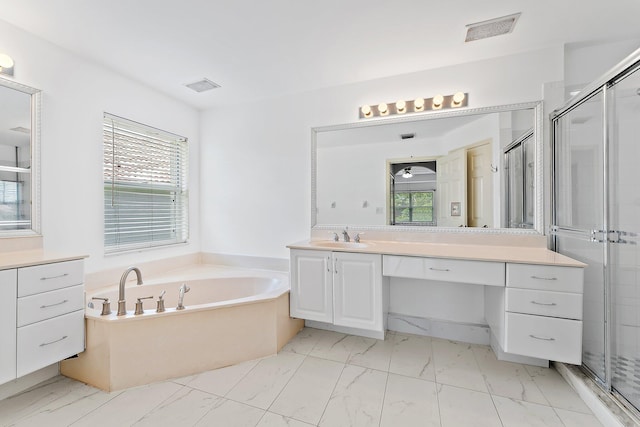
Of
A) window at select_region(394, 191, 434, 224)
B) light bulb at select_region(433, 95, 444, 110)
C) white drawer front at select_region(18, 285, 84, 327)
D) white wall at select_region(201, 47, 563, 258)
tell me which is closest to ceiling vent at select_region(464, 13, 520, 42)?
white wall at select_region(201, 47, 563, 258)

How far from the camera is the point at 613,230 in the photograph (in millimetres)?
1553

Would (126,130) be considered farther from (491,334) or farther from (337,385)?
(491,334)

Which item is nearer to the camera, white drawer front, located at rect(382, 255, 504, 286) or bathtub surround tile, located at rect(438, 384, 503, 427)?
bathtub surround tile, located at rect(438, 384, 503, 427)

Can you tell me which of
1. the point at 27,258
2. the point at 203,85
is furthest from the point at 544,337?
the point at 203,85

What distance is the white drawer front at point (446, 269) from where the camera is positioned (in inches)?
71.5

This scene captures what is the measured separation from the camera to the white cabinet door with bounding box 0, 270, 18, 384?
57.4 inches

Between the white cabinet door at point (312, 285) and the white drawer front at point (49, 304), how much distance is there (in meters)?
1.47

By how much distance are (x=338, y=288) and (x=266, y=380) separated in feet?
2.69

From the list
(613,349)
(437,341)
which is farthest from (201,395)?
(613,349)

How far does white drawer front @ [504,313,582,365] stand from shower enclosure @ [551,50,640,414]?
14 centimetres

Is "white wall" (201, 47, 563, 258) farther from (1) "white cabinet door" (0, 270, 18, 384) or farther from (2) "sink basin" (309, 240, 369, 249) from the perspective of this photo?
(1) "white cabinet door" (0, 270, 18, 384)

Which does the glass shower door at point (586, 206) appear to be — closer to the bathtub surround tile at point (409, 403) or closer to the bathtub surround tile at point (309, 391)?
the bathtub surround tile at point (409, 403)

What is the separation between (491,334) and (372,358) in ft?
3.32

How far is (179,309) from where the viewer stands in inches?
74.9
